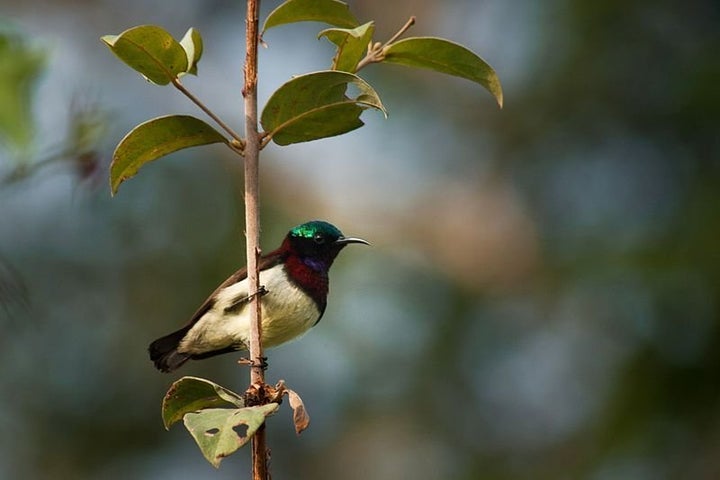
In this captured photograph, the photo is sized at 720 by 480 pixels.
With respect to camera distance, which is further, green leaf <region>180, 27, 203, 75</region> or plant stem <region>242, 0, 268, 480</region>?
green leaf <region>180, 27, 203, 75</region>

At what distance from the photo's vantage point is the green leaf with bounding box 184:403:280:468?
1.52 meters

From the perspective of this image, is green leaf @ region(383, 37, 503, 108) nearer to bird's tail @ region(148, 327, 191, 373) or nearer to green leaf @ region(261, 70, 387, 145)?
green leaf @ region(261, 70, 387, 145)

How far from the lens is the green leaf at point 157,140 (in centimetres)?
182

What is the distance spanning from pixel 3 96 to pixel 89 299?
24.3 ft

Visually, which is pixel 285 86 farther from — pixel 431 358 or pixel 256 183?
pixel 431 358

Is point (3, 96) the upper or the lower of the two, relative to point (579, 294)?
upper

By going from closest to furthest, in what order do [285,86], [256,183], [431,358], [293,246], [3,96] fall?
1. [3,96]
2. [256,183]
3. [285,86]
4. [293,246]
5. [431,358]

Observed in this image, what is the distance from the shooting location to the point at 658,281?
27.3ft

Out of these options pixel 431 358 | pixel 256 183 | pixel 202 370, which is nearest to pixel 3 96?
pixel 256 183

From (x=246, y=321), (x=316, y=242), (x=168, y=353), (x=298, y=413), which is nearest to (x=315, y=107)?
(x=298, y=413)

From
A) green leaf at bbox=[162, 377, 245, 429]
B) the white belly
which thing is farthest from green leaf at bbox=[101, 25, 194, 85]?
the white belly

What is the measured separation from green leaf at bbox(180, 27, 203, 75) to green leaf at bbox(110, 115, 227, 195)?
0.12 m

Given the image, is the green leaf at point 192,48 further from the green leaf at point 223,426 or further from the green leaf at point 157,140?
the green leaf at point 223,426

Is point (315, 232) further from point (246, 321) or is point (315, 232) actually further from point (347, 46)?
point (347, 46)
